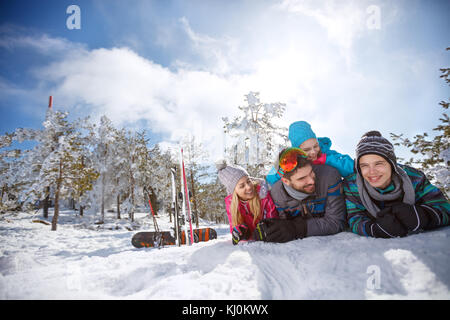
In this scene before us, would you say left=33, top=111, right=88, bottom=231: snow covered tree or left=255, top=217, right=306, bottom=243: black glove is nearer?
left=255, top=217, right=306, bottom=243: black glove

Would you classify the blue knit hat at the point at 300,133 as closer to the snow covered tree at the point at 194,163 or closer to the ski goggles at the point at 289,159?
the ski goggles at the point at 289,159

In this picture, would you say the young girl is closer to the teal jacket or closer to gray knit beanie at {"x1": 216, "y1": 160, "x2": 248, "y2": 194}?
gray knit beanie at {"x1": 216, "y1": 160, "x2": 248, "y2": 194}

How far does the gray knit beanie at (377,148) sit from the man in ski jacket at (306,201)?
0.39 m

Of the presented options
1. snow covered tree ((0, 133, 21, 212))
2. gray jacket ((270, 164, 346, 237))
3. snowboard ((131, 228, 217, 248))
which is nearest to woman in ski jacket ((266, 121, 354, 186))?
gray jacket ((270, 164, 346, 237))

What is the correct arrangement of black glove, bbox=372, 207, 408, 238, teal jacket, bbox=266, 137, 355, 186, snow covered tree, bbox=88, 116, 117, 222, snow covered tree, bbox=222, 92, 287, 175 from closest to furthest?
black glove, bbox=372, 207, 408, 238, teal jacket, bbox=266, 137, 355, 186, snow covered tree, bbox=222, 92, 287, 175, snow covered tree, bbox=88, 116, 117, 222

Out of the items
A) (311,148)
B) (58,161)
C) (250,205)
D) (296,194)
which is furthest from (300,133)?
(58,161)

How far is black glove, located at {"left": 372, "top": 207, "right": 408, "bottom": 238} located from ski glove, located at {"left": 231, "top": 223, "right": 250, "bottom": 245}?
4.40ft

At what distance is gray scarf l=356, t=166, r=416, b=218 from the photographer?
194 centimetres

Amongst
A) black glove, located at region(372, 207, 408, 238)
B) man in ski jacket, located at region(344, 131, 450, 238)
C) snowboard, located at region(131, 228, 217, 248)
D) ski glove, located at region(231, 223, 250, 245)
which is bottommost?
snowboard, located at region(131, 228, 217, 248)

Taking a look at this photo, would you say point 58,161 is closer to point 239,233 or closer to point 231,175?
point 231,175

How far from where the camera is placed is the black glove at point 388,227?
171 cm

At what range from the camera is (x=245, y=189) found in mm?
2842
